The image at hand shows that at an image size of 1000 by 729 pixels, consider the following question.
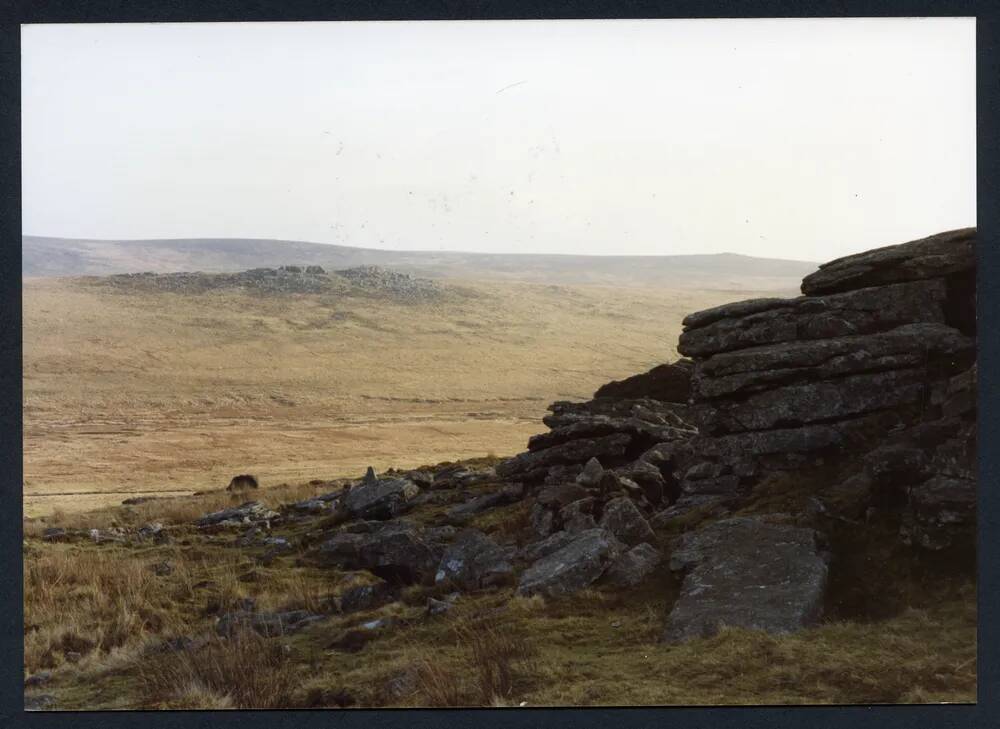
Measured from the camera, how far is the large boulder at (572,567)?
41.8 ft

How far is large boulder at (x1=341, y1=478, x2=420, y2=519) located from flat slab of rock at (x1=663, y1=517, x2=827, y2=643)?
765 cm

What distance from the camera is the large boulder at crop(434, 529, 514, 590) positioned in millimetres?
13648

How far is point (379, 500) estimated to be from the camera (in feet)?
62.8

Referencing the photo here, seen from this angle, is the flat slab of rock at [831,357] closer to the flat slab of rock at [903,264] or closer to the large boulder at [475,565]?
the flat slab of rock at [903,264]

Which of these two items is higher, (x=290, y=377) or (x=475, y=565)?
(x=475, y=565)

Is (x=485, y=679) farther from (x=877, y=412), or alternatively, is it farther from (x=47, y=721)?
(x=877, y=412)

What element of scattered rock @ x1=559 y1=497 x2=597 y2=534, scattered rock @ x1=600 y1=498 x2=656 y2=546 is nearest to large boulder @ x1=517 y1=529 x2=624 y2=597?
scattered rock @ x1=600 y1=498 x2=656 y2=546

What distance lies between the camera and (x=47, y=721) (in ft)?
37.1

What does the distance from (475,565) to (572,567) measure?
173cm

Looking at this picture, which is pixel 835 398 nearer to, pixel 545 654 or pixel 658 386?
pixel 545 654

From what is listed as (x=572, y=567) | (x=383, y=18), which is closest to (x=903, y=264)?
(x=572, y=567)

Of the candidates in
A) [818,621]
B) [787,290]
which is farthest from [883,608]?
[787,290]

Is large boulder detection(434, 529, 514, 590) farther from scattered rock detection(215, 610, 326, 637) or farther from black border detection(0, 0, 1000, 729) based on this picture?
black border detection(0, 0, 1000, 729)

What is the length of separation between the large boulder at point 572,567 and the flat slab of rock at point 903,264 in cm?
570
